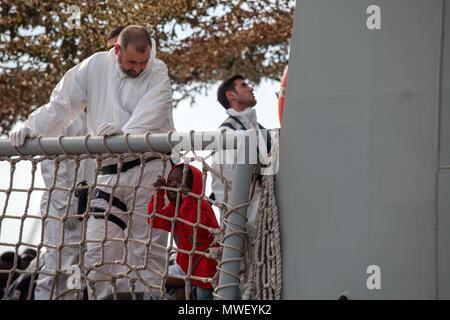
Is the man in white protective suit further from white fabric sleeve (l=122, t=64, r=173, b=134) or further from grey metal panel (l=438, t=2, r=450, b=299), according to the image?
grey metal panel (l=438, t=2, r=450, b=299)

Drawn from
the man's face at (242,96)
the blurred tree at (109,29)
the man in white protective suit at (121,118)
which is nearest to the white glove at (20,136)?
the man in white protective suit at (121,118)

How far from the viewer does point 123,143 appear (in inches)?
98.1

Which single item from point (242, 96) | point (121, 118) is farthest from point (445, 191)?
point (242, 96)

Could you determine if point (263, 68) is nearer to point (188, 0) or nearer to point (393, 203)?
point (188, 0)

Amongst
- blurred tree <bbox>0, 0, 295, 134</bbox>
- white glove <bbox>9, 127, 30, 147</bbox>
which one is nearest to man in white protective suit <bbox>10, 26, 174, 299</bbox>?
white glove <bbox>9, 127, 30, 147</bbox>

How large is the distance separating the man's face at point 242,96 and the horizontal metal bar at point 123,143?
1832mm

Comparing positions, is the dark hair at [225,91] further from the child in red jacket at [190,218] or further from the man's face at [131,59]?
the child in red jacket at [190,218]

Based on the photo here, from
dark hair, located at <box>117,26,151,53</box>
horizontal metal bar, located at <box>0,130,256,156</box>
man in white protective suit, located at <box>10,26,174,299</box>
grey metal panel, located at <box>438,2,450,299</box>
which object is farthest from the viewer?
dark hair, located at <box>117,26,151,53</box>

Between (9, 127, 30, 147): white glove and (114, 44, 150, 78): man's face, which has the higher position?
(114, 44, 150, 78): man's face

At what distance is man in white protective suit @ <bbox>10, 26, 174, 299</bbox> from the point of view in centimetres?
302

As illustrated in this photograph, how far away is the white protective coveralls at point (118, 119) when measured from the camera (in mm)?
3029

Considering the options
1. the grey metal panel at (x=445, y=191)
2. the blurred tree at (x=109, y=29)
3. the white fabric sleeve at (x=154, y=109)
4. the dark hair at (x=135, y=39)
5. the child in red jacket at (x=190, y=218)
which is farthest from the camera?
the blurred tree at (x=109, y=29)

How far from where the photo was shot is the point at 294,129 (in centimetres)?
214

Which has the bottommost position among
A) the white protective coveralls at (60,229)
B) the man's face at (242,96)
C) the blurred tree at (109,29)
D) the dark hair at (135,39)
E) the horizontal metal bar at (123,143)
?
the white protective coveralls at (60,229)
